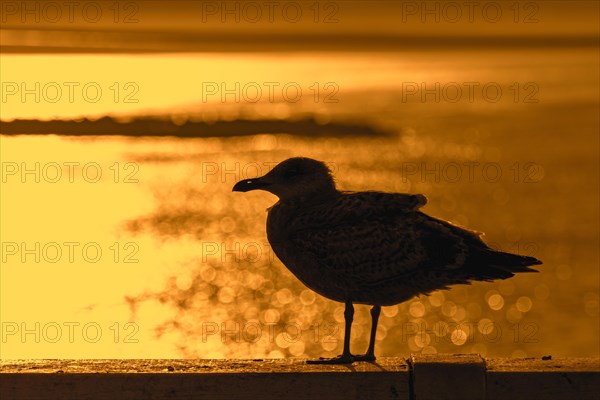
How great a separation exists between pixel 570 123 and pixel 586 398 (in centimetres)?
3962

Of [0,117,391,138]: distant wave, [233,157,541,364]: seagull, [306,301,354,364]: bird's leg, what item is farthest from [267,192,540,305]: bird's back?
[0,117,391,138]: distant wave

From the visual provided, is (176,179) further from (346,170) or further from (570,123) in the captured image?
(570,123)

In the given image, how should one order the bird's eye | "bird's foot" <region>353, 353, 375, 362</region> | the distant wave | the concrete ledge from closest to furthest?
the concrete ledge, "bird's foot" <region>353, 353, 375, 362</region>, the bird's eye, the distant wave

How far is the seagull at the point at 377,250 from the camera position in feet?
37.2

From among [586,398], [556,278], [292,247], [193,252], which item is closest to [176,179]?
[193,252]

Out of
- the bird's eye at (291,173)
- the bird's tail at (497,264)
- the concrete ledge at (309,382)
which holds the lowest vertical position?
the concrete ledge at (309,382)

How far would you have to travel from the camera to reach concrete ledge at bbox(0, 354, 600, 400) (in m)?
9.38

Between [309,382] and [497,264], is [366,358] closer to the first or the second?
[497,264]

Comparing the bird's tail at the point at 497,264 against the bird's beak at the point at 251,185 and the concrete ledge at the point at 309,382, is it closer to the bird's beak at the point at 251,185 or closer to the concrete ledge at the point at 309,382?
the concrete ledge at the point at 309,382

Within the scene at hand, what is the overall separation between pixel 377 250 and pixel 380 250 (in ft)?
0.08

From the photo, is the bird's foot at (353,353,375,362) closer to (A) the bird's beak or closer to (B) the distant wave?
(A) the bird's beak

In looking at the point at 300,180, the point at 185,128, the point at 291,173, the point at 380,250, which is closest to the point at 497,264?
the point at 380,250

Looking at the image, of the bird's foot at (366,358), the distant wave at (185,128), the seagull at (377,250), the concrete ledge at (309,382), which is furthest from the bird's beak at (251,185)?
the distant wave at (185,128)

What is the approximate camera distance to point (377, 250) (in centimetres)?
1155
